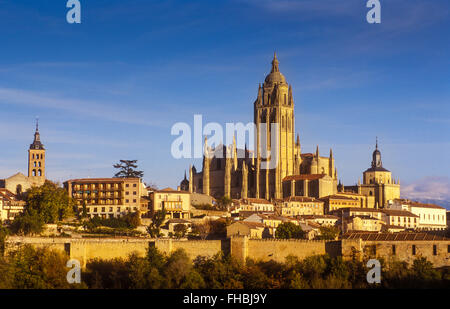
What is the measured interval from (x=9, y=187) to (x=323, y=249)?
36.5 m

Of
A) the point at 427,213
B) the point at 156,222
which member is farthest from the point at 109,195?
the point at 427,213

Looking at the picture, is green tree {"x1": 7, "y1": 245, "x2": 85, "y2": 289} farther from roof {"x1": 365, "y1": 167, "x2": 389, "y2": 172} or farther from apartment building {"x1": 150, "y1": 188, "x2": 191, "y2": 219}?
roof {"x1": 365, "y1": 167, "x2": 389, "y2": 172}

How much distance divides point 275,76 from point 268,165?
41.8 feet

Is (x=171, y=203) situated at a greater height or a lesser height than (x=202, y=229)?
greater

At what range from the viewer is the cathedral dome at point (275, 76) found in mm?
116062

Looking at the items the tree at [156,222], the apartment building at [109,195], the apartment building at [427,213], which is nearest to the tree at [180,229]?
the tree at [156,222]

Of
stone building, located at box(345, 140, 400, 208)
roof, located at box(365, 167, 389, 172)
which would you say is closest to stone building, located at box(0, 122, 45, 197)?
stone building, located at box(345, 140, 400, 208)

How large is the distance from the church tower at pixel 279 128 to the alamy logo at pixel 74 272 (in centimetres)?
5455

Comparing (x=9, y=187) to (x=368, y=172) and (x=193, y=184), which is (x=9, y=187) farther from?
(x=368, y=172)

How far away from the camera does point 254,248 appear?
5728 cm

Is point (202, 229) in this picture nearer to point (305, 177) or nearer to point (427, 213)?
point (305, 177)

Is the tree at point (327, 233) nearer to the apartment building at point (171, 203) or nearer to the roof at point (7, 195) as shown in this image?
the apartment building at point (171, 203)

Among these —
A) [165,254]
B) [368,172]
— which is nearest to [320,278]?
[165,254]

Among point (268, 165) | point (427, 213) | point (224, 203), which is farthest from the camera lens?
point (268, 165)
